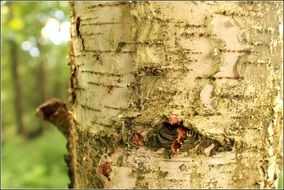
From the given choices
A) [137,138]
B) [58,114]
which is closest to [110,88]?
[137,138]

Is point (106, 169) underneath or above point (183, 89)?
underneath

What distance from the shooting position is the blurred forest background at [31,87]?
5547 millimetres

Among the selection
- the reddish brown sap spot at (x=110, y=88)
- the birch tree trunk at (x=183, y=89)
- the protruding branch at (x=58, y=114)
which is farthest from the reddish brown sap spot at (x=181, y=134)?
the protruding branch at (x=58, y=114)

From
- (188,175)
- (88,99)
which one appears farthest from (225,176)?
(88,99)

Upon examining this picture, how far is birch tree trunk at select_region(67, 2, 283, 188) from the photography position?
0.73 meters

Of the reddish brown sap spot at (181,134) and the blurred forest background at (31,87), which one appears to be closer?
the reddish brown sap spot at (181,134)

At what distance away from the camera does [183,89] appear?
2.44ft

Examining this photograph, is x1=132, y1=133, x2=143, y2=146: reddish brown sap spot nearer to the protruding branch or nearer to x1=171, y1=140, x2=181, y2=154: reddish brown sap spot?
x1=171, y1=140, x2=181, y2=154: reddish brown sap spot

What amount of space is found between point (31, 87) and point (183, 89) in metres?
Result: 16.9

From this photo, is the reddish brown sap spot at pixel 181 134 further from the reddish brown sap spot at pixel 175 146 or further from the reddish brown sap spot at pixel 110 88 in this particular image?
the reddish brown sap spot at pixel 110 88

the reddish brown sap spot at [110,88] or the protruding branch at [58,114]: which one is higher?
the reddish brown sap spot at [110,88]

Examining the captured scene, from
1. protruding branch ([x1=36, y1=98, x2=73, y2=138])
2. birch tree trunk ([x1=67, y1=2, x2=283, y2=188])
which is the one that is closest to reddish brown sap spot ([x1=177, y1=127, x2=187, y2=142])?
birch tree trunk ([x1=67, y1=2, x2=283, y2=188])

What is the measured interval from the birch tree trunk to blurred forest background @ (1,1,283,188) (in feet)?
1.18

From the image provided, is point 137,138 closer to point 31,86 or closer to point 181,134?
point 181,134
